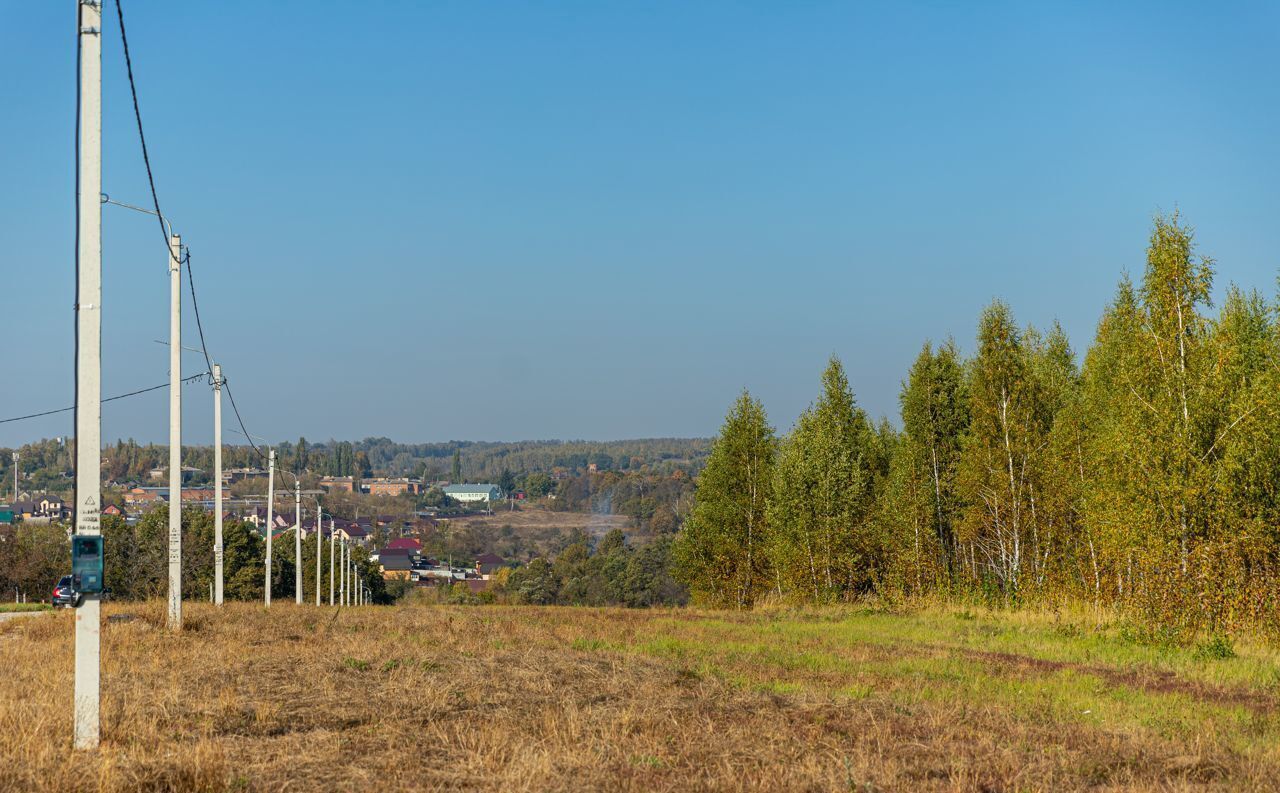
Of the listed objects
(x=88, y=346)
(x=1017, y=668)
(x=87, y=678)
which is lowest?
(x=1017, y=668)

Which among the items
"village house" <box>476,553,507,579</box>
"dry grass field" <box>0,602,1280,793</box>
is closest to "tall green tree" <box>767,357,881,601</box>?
"dry grass field" <box>0,602,1280,793</box>

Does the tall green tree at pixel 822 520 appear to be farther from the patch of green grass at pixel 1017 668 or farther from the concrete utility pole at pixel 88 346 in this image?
the concrete utility pole at pixel 88 346

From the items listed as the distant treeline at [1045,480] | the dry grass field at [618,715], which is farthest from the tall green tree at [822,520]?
the dry grass field at [618,715]

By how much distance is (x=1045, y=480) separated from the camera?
38375mm

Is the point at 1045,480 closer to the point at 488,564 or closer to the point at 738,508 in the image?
the point at 738,508

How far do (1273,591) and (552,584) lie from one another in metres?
94.6

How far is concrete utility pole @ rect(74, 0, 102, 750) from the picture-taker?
33.6ft

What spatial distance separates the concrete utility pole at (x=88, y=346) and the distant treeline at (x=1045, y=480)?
22.6 metres

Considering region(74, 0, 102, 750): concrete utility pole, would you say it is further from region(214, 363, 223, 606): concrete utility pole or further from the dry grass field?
region(214, 363, 223, 606): concrete utility pole

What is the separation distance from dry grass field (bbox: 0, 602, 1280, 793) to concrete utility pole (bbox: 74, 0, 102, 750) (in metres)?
0.82

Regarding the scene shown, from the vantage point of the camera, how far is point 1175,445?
82.0ft

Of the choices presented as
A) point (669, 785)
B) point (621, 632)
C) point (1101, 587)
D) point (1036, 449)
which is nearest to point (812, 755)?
point (669, 785)

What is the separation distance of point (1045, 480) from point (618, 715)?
2940 cm

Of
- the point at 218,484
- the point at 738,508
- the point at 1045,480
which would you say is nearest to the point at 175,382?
the point at 218,484
